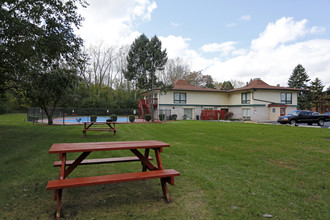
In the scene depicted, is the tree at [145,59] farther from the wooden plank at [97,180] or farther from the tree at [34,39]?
the wooden plank at [97,180]

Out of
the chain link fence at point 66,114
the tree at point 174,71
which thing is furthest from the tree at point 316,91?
the chain link fence at point 66,114

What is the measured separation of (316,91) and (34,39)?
56.6m

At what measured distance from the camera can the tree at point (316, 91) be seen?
48944mm

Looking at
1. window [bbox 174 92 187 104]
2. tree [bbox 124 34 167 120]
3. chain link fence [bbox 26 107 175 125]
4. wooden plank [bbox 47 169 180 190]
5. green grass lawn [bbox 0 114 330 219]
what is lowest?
green grass lawn [bbox 0 114 330 219]

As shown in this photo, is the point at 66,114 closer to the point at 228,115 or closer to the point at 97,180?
the point at 97,180

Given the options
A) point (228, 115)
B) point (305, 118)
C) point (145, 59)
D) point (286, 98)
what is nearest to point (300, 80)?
point (286, 98)

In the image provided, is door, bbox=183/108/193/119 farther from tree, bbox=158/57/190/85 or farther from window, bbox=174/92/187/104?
tree, bbox=158/57/190/85

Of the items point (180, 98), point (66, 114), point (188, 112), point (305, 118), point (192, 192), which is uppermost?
point (180, 98)

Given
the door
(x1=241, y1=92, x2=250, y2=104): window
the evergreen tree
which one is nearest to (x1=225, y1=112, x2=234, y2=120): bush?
(x1=241, y1=92, x2=250, y2=104): window

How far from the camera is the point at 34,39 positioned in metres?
8.89

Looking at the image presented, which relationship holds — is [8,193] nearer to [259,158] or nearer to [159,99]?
[259,158]

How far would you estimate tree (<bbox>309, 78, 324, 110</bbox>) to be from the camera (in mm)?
48944

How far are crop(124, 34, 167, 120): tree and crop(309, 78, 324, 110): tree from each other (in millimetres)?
39397

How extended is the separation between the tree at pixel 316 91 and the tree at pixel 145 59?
3940 cm
